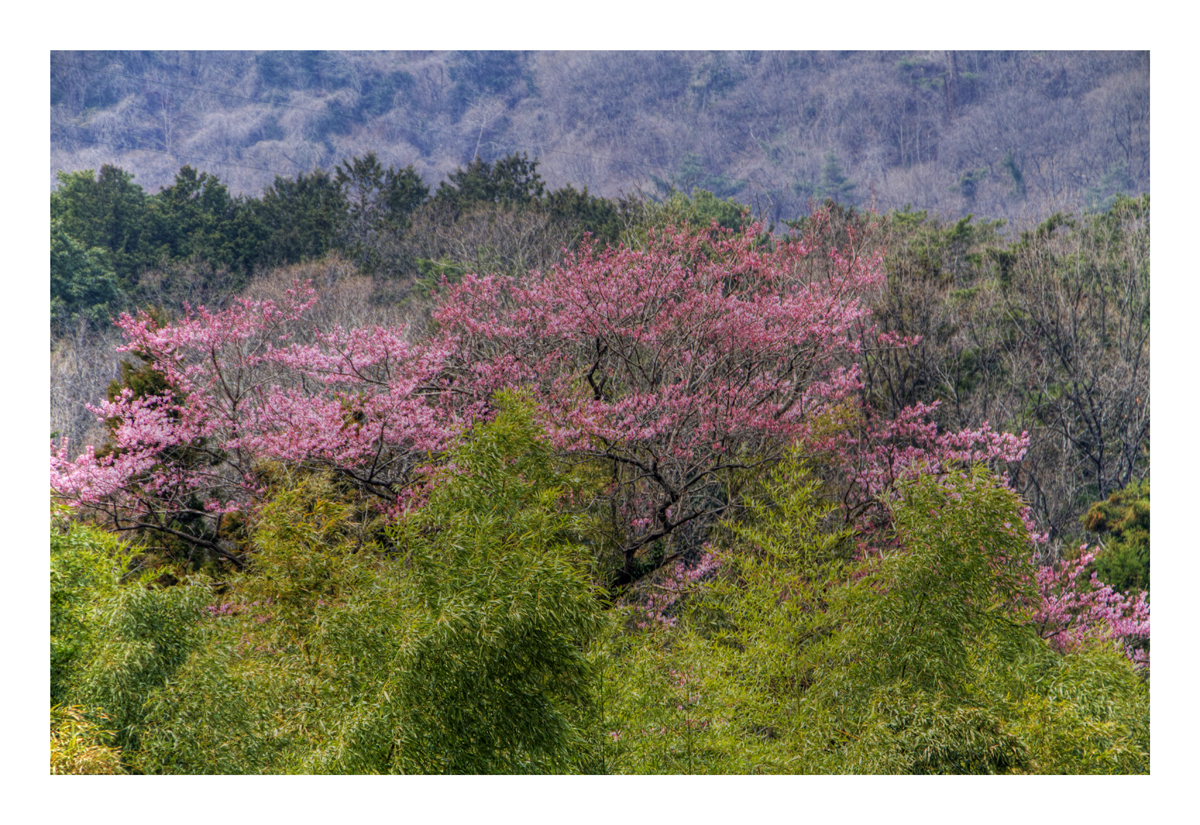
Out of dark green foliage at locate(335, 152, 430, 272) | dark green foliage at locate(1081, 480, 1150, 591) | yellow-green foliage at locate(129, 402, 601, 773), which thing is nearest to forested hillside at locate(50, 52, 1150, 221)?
dark green foliage at locate(335, 152, 430, 272)

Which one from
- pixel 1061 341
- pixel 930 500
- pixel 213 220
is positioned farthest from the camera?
pixel 213 220

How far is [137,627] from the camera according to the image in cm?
432

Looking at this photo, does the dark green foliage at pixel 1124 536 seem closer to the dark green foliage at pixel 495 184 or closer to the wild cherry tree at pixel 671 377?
the wild cherry tree at pixel 671 377

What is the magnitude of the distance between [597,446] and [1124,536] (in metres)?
4.35

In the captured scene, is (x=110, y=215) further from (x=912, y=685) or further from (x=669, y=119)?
(x=912, y=685)

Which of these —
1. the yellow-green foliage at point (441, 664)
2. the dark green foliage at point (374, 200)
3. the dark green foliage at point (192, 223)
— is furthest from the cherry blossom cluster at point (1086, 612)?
the dark green foliage at point (192, 223)

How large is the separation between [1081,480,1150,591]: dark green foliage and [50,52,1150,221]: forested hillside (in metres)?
2.61

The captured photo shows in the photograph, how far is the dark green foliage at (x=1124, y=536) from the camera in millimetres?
6367

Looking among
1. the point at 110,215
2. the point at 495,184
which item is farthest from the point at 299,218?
the point at 110,215

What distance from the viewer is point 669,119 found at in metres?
9.21

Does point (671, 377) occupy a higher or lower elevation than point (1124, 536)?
higher
